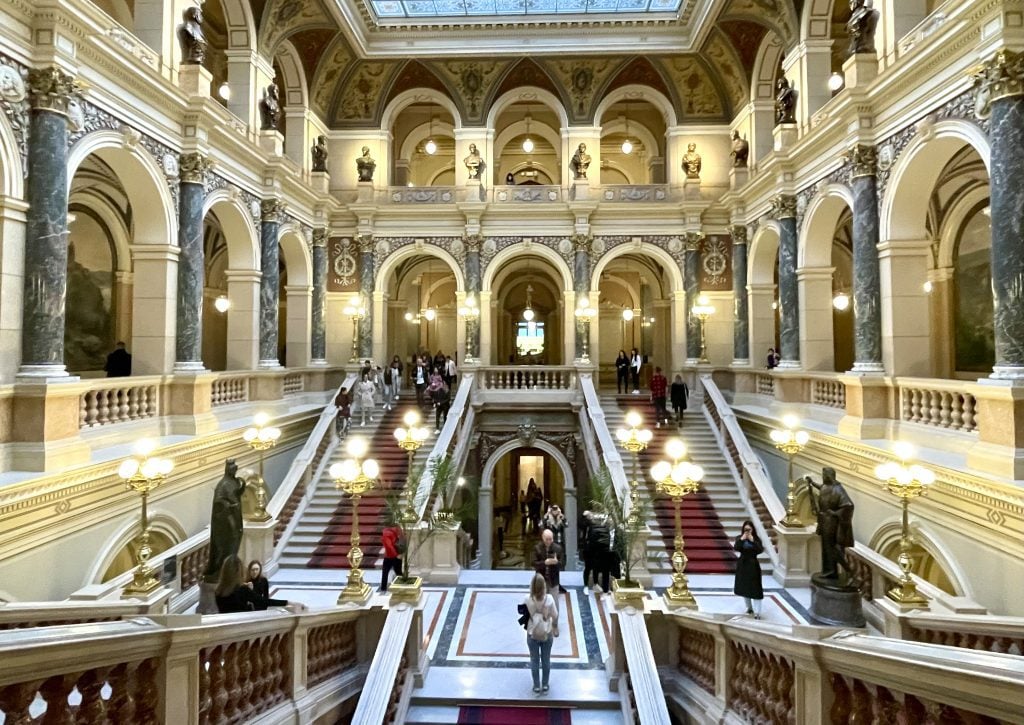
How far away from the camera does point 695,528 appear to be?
14.3m

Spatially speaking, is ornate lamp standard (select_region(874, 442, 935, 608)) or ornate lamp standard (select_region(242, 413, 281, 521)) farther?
ornate lamp standard (select_region(242, 413, 281, 521))

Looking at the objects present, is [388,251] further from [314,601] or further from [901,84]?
[901,84]

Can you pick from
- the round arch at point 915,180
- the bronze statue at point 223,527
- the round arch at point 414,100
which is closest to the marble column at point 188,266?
the bronze statue at point 223,527

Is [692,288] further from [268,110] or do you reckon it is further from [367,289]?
[268,110]

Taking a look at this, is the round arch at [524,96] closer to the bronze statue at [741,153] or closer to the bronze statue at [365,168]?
the bronze statue at [365,168]

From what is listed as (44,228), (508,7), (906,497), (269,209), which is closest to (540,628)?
(906,497)

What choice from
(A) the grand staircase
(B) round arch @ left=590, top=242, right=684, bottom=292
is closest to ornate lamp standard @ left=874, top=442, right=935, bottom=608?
(A) the grand staircase

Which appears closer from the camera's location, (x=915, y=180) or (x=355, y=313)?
(x=915, y=180)

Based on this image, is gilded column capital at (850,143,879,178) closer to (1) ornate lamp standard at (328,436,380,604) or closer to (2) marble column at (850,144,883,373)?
(2) marble column at (850,144,883,373)

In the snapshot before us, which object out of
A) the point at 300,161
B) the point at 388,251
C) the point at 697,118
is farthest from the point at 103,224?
the point at 697,118

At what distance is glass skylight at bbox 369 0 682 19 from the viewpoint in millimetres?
19469

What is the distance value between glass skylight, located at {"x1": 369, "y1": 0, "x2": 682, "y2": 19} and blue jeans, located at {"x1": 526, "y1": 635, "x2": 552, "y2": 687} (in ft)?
59.2

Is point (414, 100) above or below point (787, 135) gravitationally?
above

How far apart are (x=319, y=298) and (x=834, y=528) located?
1653 cm
